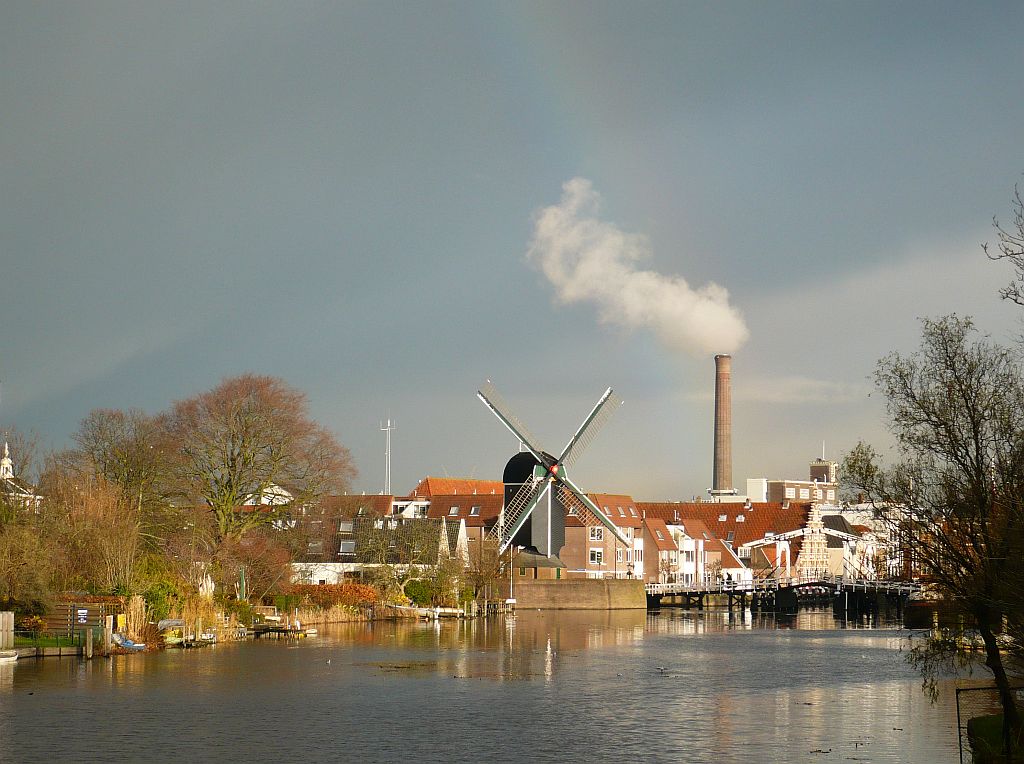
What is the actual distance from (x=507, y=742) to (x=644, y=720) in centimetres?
561

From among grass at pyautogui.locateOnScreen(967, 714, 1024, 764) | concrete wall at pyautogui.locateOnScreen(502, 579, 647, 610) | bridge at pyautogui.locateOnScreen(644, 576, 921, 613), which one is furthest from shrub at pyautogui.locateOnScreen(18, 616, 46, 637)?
bridge at pyautogui.locateOnScreen(644, 576, 921, 613)

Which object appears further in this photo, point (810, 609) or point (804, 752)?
point (810, 609)

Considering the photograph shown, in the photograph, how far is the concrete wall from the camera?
105000mm

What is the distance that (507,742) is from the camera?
32.2 meters

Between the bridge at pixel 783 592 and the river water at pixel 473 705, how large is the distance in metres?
54.8

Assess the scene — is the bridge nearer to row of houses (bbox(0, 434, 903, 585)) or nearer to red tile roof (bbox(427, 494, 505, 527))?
row of houses (bbox(0, 434, 903, 585))

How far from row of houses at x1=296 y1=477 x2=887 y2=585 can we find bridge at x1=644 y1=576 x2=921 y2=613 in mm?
2940

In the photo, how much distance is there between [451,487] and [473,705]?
107872mm

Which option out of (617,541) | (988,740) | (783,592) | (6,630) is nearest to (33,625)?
(6,630)

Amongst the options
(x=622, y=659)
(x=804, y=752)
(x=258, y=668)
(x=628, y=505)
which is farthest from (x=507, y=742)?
(x=628, y=505)

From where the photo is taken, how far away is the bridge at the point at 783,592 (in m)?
119

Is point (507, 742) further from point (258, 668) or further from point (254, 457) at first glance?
point (254, 457)

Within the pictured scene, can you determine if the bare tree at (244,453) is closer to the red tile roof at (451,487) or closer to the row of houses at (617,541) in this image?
the row of houses at (617,541)

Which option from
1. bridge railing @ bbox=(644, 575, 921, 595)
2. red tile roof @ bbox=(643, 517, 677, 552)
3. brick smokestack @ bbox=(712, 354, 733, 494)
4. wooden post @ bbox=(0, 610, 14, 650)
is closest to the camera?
Result: wooden post @ bbox=(0, 610, 14, 650)
